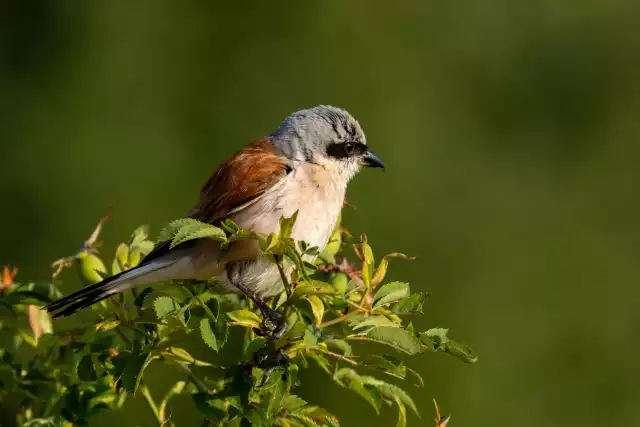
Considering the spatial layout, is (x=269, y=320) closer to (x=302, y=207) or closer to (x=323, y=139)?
(x=302, y=207)

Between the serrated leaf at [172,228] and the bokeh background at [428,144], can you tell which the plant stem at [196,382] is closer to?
the serrated leaf at [172,228]

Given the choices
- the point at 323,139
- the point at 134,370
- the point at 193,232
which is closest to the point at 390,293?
the point at 193,232

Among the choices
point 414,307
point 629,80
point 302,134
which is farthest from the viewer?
point 629,80

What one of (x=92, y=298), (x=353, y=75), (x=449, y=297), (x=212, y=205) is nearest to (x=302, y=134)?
(x=212, y=205)

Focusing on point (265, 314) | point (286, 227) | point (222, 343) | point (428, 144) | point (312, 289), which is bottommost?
point (428, 144)

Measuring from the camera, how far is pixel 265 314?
238 centimetres

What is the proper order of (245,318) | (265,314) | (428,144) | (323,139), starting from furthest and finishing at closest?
(428,144) → (323,139) → (265,314) → (245,318)

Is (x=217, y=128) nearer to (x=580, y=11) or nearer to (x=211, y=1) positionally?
(x=211, y=1)

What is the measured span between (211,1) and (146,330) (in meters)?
4.70

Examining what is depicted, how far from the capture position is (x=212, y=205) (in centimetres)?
304

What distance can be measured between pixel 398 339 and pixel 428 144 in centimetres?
410

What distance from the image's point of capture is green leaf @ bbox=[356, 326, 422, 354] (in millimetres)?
1947

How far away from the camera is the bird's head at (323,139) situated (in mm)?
3260

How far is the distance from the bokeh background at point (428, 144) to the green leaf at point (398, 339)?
2.70 meters
